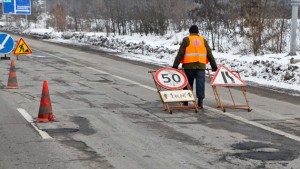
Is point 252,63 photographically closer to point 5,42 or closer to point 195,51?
point 195,51

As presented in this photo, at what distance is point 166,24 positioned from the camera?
3353 centimetres

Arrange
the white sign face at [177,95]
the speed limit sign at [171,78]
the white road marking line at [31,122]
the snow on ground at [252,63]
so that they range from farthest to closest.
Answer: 1. the snow on ground at [252,63]
2. the speed limit sign at [171,78]
3. the white sign face at [177,95]
4. the white road marking line at [31,122]

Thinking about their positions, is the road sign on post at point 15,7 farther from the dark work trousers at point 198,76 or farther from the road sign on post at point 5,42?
the dark work trousers at point 198,76

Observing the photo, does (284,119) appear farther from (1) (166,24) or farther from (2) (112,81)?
(1) (166,24)

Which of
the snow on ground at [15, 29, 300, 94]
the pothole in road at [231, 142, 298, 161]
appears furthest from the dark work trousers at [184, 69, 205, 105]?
the snow on ground at [15, 29, 300, 94]

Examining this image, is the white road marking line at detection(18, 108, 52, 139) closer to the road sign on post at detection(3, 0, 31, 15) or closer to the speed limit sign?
the speed limit sign

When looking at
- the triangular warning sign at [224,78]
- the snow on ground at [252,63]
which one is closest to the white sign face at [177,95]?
the triangular warning sign at [224,78]

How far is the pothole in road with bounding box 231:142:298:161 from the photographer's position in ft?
19.9

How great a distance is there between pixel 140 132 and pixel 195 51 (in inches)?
114

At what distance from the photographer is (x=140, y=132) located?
24.6ft

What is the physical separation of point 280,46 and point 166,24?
592 inches

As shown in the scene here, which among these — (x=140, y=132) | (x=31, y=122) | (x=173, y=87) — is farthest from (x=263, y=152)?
(x=31, y=122)

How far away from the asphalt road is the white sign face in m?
0.29

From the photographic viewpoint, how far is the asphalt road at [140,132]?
5930 millimetres
